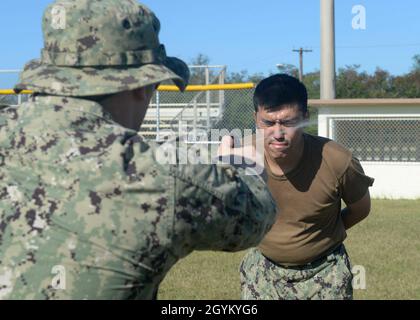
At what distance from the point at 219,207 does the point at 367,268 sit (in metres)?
6.57

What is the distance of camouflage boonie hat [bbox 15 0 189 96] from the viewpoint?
1775 mm

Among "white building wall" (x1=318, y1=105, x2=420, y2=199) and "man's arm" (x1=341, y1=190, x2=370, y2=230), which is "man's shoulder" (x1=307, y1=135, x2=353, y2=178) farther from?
"white building wall" (x1=318, y1=105, x2=420, y2=199)

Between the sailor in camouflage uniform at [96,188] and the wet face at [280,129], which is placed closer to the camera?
the sailor in camouflage uniform at [96,188]

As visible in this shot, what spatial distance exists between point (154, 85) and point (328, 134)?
16.1 m

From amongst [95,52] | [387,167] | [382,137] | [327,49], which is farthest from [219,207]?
[327,49]

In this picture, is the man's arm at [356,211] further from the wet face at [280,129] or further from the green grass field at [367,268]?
the green grass field at [367,268]

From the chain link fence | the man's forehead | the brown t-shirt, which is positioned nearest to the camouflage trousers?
the brown t-shirt

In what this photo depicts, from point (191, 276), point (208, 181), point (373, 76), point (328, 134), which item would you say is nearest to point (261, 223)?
point (208, 181)

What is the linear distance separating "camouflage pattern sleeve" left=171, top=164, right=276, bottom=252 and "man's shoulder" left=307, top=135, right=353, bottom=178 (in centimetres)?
219

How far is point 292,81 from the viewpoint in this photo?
403cm

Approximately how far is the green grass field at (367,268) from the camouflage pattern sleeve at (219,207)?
16.1ft

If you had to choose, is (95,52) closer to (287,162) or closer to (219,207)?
(219,207)

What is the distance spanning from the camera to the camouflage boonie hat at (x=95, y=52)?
178cm

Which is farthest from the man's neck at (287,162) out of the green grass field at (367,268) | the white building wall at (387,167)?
the white building wall at (387,167)
